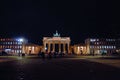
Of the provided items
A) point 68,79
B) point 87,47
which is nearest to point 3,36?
point 87,47

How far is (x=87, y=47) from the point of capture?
18850 cm

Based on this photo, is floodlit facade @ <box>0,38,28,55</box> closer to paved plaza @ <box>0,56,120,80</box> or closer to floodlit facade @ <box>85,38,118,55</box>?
floodlit facade @ <box>85,38,118,55</box>

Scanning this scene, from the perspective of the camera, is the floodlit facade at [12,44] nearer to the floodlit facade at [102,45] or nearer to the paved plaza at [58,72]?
the floodlit facade at [102,45]

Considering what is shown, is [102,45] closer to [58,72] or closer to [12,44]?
[12,44]

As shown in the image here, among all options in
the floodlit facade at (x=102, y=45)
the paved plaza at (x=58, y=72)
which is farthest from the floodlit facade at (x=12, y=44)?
the paved plaza at (x=58, y=72)

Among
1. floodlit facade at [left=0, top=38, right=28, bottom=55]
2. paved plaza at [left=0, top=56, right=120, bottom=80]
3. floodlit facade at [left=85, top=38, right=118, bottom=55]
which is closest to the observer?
paved plaza at [left=0, top=56, right=120, bottom=80]

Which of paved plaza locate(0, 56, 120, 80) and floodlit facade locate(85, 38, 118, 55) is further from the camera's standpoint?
floodlit facade locate(85, 38, 118, 55)

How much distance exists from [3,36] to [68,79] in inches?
6998

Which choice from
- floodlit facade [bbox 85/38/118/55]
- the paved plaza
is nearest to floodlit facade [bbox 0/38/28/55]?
floodlit facade [bbox 85/38/118/55]

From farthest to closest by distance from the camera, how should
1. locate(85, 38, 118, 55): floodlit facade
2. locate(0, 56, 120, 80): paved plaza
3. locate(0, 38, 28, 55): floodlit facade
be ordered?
1. locate(85, 38, 118, 55): floodlit facade
2. locate(0, 38, 28, 55): floodlit facade
3. locate(0, 56, 120, 80): paved plaza

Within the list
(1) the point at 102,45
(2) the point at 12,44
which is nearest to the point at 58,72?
(2) the point at 12,44

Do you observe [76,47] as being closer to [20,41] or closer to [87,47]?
[87,47]

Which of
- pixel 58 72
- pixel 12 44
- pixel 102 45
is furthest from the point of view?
pixel 102 45

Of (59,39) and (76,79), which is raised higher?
(59,39)
